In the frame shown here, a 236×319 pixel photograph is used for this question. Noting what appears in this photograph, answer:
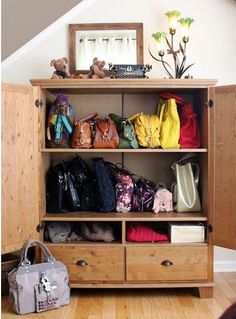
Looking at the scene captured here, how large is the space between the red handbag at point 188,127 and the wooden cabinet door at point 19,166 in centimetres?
103

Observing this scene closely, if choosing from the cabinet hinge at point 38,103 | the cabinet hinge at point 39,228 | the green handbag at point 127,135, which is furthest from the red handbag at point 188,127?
the cabinet hinge at point 39,228

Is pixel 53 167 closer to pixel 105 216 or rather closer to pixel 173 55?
pixel 105 216

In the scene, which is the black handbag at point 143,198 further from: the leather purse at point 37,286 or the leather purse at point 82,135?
the leather purse at point 37,286

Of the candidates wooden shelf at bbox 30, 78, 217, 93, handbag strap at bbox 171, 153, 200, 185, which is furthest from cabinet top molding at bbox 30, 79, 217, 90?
handbag strap at bbox 171, 153, 200, 185

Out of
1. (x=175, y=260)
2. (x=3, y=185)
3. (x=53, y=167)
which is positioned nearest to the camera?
(x=3, y=185)

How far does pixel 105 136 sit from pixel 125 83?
1.30 ft

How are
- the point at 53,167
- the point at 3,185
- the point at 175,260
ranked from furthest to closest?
the point at 53,167, the point at 175,260, the point at 3,185

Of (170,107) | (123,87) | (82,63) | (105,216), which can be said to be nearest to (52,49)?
(82,63)

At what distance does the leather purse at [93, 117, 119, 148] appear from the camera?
3057mm

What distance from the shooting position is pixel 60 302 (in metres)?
2.79

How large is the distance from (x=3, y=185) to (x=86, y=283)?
0.89 m

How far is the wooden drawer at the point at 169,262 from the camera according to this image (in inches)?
116

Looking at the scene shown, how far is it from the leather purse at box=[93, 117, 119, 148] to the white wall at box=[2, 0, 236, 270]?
0.67 meters

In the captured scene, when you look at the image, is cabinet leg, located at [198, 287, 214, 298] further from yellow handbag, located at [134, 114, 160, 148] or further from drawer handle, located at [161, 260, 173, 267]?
yellow handbag, located at [134, 114, 160, 148]
